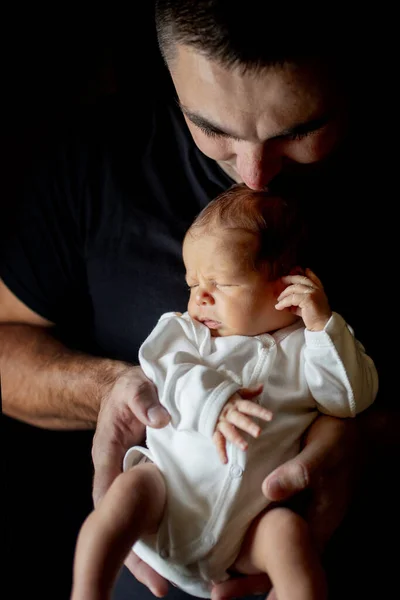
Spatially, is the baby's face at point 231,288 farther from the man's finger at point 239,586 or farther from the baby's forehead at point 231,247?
the man's finger at point 239,586

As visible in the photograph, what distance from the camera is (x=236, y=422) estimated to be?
0.71 metres

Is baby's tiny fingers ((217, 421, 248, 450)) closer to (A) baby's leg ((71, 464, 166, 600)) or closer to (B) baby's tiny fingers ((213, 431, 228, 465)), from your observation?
(B) baby's tiny fingers ((213, 431, 228, 465))

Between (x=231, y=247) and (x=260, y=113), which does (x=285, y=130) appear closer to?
(x=260, y=113)

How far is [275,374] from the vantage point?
801mm

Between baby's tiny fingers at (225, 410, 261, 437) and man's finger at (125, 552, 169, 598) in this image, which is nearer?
baby's tiny fingers at (225, 410, 261, 437)

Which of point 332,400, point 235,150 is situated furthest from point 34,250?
point 332,400

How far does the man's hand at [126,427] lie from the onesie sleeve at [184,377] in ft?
0.07

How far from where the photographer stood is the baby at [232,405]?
28.6 inches

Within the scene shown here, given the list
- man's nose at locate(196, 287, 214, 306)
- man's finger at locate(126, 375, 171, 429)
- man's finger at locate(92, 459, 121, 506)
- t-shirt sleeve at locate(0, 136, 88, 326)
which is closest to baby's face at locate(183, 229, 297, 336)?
man's nose at locate(196, 287, 214, 306)

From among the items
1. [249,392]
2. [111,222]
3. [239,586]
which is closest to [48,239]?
[111,222]

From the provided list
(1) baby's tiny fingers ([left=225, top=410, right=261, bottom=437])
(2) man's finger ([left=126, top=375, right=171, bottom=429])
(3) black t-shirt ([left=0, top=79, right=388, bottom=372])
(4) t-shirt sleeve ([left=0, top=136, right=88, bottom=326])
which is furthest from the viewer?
(4) t-shirt sleeve ([left=0, top=136, right=88, bottom=326])

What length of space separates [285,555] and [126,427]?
10.6 inches

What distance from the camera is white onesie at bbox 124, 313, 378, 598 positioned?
2.50 ft

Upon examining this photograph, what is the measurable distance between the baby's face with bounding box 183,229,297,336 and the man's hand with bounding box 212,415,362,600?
0.15 metres
